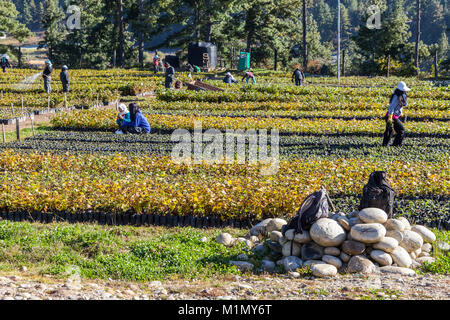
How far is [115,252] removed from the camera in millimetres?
7586

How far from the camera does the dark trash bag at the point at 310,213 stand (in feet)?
24.2

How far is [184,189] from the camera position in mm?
9727

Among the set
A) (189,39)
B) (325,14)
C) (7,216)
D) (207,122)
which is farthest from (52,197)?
(325,14)

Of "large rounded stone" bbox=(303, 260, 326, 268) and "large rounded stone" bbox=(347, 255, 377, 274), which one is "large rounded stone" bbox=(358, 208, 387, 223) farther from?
"large rounded stone" bbox=(303, 260, 326, 268)

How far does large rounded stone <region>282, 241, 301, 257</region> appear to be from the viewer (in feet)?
24.3

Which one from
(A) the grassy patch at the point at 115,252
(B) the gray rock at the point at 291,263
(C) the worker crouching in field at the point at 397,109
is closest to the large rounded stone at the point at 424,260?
(B) the gray rock at the point at 291,263

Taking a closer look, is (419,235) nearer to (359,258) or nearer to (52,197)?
(359,258)

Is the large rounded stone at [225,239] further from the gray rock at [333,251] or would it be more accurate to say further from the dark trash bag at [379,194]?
the dark trash bag at [379,194]

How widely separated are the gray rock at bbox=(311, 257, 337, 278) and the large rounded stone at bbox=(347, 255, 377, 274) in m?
0.25

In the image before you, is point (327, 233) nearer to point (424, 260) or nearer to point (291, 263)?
point (291, 263)

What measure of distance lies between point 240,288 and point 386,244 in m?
2.20

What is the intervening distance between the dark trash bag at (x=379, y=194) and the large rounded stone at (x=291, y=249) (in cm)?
153
